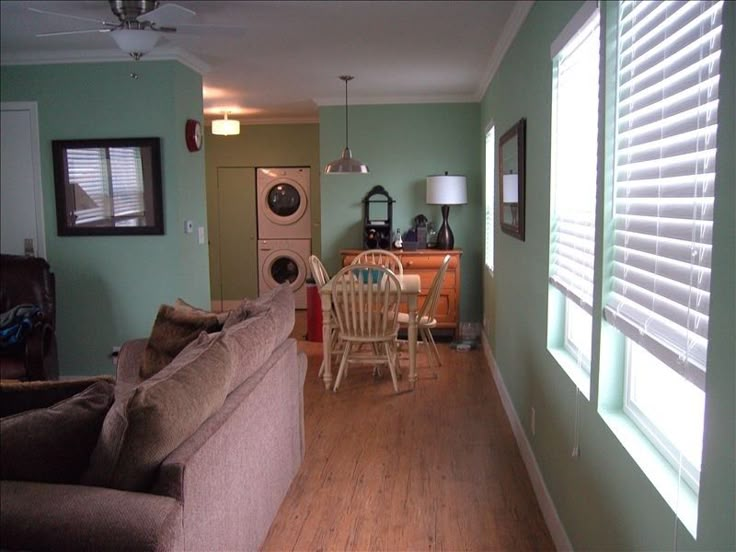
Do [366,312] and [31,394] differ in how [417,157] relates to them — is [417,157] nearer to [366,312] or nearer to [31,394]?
[366,312]

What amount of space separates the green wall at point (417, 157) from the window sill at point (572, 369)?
13.1 feet

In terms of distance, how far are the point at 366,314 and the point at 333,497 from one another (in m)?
1.94

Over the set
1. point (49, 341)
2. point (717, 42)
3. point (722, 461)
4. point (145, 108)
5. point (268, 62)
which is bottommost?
point (49, 341)

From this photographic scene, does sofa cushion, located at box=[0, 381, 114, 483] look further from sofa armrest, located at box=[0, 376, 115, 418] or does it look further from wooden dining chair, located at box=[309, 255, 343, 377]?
wooden dining chair, located at box=[309, 255, 343, 377]

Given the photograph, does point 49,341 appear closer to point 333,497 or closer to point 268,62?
point 333,497

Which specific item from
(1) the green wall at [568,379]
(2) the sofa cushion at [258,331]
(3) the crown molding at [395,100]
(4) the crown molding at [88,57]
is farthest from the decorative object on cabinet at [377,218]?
(2) the sofa cushion at [258,331]

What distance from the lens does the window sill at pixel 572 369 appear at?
7.22ft

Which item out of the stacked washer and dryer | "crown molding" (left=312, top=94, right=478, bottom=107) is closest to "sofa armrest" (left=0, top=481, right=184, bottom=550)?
"crown molding" (left=312, top=94, right=478, bottom=107)

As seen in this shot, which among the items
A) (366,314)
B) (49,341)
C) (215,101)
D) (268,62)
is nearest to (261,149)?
(215,101)

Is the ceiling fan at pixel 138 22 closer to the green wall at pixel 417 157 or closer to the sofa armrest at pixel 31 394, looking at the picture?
the sofa armrest at pixel 31 394

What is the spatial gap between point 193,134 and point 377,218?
7.96 ft

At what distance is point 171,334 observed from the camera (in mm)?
3166

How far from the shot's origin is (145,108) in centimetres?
470

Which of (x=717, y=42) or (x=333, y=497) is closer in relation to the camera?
(x=717, y=42)
